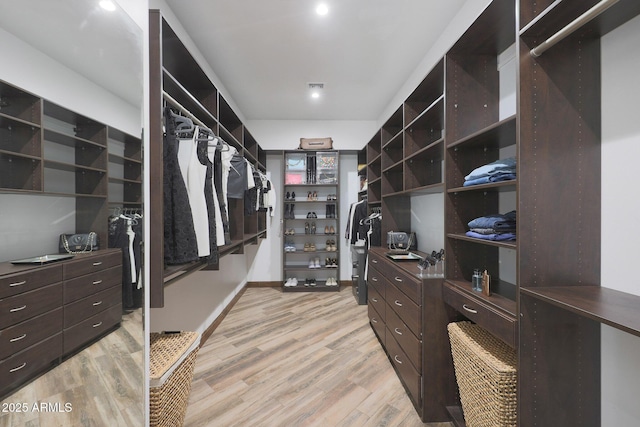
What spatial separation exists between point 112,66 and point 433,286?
6.52 ft

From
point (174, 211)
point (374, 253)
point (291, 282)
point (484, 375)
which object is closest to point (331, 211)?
point (291, 282)

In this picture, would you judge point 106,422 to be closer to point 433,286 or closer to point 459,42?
point 433,286

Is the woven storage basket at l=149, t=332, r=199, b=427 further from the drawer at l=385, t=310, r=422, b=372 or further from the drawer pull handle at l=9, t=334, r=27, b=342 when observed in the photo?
the drawer at l=385, t=310, r=422, b=372

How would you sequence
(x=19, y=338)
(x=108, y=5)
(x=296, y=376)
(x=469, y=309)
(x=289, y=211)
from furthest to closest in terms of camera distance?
(x=289, y=211), (x=296, y=376), (x=469, y=309), (x=108, y=5), (x=19, y=338)

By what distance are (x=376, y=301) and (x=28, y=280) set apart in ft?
8.39

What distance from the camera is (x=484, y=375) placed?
1.23 meters

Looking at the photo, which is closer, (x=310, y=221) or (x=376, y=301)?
(x=376, y=301)

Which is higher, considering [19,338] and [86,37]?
[86,37]

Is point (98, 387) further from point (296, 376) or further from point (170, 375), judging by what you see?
point (296, 376)

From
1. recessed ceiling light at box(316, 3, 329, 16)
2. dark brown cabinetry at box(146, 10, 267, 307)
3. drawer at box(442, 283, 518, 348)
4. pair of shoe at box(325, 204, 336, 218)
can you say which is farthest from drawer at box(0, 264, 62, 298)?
pair of shoe at box(325, 204, 336, 218)

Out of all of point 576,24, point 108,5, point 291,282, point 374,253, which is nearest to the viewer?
point 576,24

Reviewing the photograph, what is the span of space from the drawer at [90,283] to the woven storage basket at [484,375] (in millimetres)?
1659

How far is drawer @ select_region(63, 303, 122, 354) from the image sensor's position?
2.70ft

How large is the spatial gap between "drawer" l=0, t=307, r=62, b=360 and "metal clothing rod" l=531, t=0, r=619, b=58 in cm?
186
